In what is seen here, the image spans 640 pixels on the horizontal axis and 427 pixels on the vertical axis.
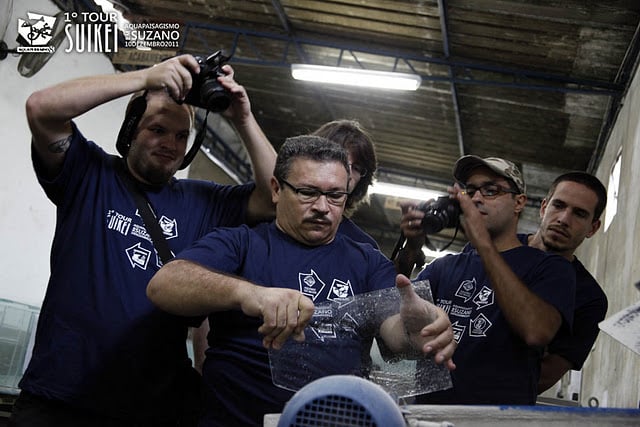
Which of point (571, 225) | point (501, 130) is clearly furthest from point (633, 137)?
point (501, 130)

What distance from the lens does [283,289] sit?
1.32 meters

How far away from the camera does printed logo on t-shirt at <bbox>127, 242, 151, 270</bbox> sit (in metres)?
2.04

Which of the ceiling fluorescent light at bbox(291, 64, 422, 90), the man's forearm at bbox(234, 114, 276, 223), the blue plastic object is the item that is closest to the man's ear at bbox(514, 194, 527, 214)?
the man's forearm at bbox(234, 114, 276, 223)

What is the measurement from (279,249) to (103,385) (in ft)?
2.22

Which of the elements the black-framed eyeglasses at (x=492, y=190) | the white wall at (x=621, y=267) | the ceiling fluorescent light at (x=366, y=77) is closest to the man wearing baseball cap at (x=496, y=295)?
the black-framed eyeglasses at (x=492, y=190)

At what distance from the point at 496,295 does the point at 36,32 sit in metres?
6.41

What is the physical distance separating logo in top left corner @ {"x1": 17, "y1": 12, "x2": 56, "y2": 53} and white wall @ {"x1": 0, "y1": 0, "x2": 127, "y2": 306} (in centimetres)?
7

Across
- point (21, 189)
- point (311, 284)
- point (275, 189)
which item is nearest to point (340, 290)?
point (311, 284)

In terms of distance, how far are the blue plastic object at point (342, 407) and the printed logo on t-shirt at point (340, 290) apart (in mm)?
714

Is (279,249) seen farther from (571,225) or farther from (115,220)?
(571,225)

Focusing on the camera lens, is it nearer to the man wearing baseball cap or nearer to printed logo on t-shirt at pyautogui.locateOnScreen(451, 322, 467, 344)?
the man wearing baseball cap

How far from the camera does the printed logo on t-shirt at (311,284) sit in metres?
1.69

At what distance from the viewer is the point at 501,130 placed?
9406mm

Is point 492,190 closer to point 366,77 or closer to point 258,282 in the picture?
point 258,282
